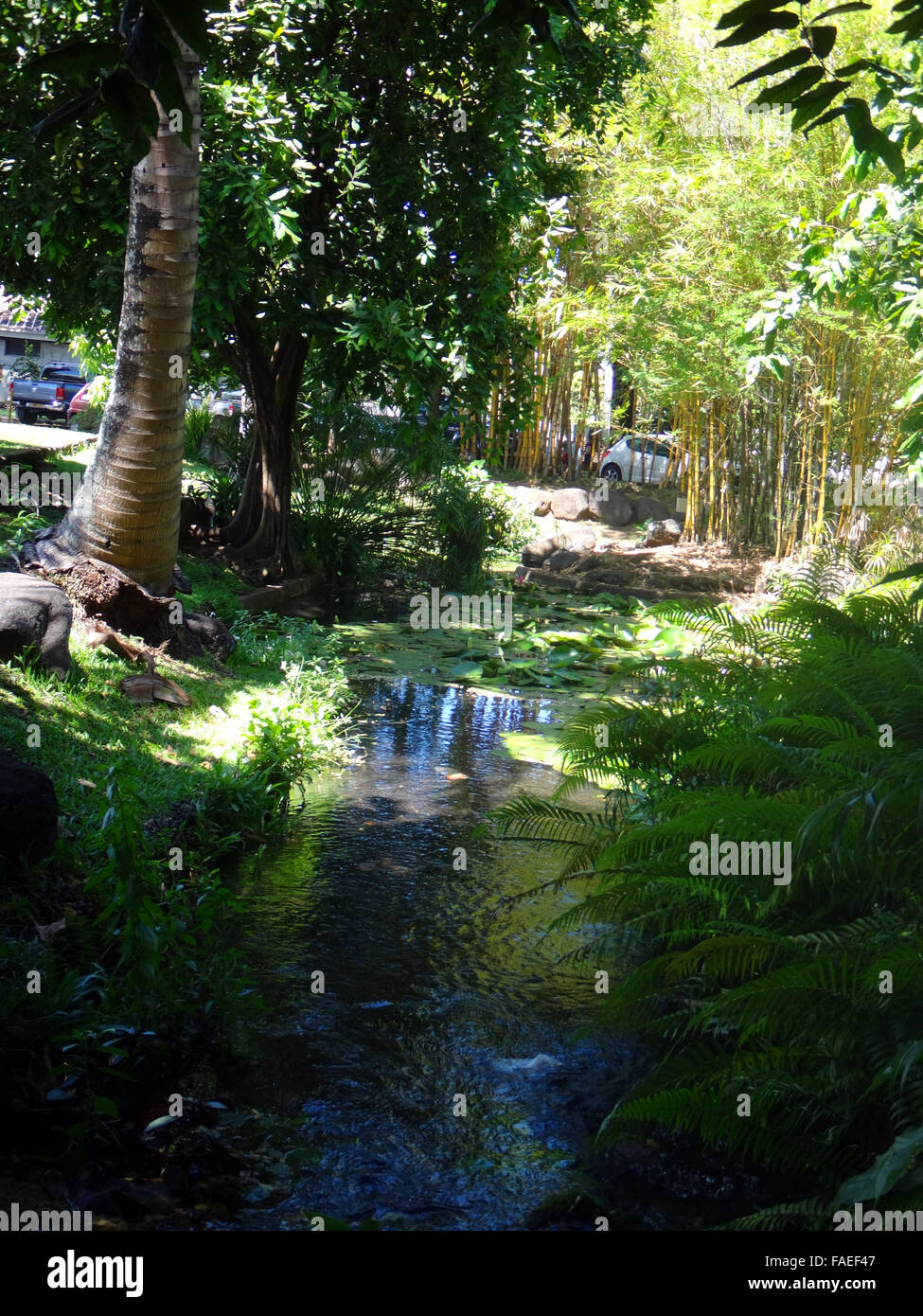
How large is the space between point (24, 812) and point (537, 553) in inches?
467

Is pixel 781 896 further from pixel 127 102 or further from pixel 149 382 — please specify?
pixel 149 382

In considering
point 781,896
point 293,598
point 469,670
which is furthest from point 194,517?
point 781,896

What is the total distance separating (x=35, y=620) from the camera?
5613 mm

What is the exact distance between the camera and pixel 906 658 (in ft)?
14.1

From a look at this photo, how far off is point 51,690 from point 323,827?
1478 mm

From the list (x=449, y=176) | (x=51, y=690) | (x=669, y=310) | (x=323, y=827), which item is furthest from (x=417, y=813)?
(x=669, y=310)

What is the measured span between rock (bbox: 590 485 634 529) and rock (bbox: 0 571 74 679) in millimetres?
13374

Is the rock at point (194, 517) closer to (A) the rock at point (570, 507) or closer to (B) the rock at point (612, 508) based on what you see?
(A) the rock at point (570, 507)

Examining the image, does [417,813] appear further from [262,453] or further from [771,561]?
[771,561]

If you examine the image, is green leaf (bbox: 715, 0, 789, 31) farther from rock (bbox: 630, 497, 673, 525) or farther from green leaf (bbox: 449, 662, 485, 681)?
rock (bbox: 630, 497, 673, 525)

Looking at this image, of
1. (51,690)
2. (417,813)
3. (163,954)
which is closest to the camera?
(163,954)

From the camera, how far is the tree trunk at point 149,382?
6.58 m

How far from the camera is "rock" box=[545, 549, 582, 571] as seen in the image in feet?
49.0

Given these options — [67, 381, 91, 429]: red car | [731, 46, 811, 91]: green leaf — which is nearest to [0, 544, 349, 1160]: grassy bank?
[731, 46, 811, 91]: green leaf
